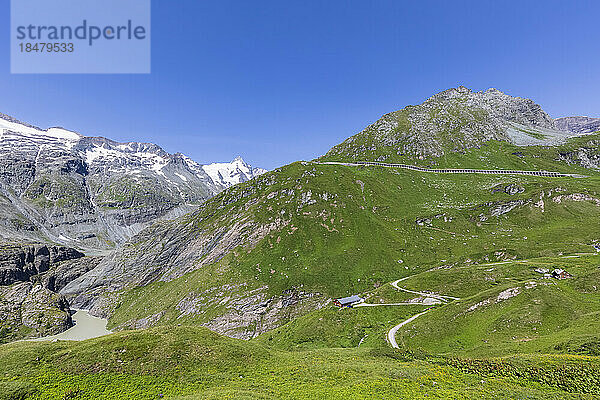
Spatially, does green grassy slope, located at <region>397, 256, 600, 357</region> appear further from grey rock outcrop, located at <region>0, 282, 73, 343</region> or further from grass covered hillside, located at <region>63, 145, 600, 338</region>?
grey rock outcrop, located at <region>0, 282, 73, 343</region>

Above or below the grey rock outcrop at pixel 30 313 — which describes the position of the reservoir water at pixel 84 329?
below

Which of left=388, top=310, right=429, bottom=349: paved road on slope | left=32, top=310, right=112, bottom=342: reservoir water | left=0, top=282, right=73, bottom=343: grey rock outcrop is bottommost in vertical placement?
left=32, top=310, right=112, bottom=342: reservoir water

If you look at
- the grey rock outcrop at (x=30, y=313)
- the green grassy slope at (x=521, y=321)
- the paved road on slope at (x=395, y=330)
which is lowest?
the grey rock outcrop at (x=30, y=313)

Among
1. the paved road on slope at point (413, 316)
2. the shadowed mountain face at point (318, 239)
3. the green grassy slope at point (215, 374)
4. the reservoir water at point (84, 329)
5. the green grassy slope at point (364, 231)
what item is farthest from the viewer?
the reservoir water at point (84, 329)

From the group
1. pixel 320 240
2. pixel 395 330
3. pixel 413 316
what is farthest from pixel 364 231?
pixel 395 330

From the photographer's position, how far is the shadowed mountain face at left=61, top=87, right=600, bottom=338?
367ft

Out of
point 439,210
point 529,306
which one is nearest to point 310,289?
point 529,306

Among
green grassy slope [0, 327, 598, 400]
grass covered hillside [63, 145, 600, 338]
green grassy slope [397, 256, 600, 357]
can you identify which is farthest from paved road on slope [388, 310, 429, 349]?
grass covered hillside [63, 145, 600, 338]

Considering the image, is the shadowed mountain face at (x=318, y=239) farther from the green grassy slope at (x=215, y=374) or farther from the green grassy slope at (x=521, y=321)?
the green grassy slope at (x=215, y=374)

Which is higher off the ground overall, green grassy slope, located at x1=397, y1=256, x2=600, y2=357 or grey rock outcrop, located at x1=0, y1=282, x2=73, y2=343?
green grassy slope, located at x1=397, y1=256, x2=600, y2=357

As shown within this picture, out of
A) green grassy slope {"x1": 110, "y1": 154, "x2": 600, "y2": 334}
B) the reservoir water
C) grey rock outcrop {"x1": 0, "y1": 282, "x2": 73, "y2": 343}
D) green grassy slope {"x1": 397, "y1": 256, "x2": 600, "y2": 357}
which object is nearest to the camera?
green grassy slope {"x1": 397, "y1": 256, "x2": 600, "y2": 357}

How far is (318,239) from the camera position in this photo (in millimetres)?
135000

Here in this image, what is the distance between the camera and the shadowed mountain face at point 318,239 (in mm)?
111750

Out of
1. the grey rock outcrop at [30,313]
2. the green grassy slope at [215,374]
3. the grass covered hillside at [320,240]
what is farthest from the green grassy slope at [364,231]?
the green grassy slope at [215,374]
